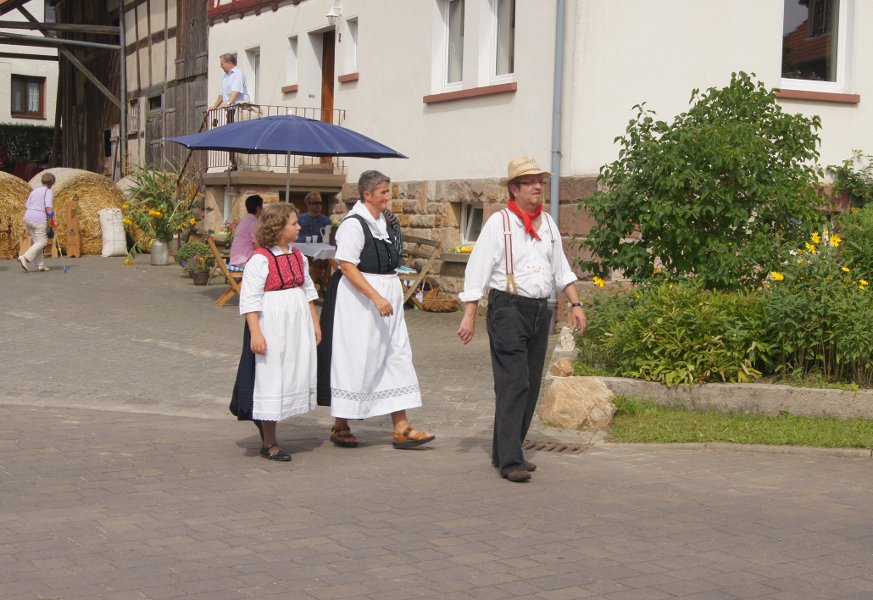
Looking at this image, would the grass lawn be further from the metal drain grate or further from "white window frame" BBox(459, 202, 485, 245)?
"white window frame" BBox(459, 202, 485, 245)

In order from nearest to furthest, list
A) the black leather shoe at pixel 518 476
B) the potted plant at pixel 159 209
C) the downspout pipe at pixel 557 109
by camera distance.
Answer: the black leather shoe at pixel 518 476 → the downspout pipe at pixel 557 109 → the potted plant at pixel 159 209

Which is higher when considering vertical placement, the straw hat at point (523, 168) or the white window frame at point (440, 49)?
the white window frame at point (440, 49)

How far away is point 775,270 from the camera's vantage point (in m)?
9.55

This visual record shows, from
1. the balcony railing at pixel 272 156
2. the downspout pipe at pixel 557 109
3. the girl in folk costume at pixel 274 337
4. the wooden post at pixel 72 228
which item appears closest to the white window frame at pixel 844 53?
the downspout pipe at pixel 557 109

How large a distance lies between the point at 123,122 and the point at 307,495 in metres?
23.9

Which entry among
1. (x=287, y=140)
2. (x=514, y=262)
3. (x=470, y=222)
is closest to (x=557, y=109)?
(x=470, y=222)

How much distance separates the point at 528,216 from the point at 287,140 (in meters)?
7.25

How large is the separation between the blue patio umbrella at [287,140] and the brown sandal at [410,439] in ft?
21.3

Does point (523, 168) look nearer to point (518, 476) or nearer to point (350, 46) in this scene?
point (518, 476)

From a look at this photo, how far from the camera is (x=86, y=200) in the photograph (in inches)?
938

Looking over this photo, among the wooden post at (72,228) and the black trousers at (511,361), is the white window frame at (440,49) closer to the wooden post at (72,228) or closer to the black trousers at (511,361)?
the black trousers at (511,361)

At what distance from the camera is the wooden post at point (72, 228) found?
923 inches

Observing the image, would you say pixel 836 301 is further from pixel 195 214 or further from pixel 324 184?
pixel 195 214

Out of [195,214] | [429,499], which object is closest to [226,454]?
[429,499]
